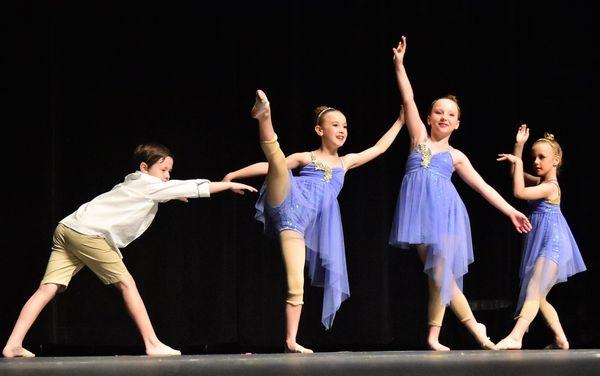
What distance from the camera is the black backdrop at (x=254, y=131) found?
15.7 feet

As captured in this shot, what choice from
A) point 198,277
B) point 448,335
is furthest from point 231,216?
point 448,335

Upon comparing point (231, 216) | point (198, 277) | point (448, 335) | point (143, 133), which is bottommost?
point (448, 335)

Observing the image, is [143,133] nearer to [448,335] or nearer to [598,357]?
[448,335]

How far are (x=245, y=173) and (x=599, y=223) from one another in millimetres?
2385

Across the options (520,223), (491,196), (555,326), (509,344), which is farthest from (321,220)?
(555,326)

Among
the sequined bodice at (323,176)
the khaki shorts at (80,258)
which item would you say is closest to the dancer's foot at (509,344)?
the sequined bodice at (323,176)

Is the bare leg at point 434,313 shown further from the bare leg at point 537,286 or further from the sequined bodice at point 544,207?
the sequined bodice at point 544,207

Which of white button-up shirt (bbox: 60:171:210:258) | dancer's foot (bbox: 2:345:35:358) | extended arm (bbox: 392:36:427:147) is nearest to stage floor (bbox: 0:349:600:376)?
dancer's foot (bbox: 2:345:35:358)

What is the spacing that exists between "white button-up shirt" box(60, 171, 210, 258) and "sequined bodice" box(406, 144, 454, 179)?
0.92 meters

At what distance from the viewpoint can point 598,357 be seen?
3656 mm

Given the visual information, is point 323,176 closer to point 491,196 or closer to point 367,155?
point 367,155

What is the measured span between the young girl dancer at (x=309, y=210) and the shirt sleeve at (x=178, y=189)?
0.77 ft

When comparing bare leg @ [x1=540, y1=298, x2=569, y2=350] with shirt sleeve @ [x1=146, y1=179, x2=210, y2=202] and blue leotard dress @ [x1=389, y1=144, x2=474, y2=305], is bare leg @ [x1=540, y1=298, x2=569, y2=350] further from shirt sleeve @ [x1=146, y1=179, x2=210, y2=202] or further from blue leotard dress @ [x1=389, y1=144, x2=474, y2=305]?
shirt sleeve @ [x1=146, y1=179, x2=210, y2=202]

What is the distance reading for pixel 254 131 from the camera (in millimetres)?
5066
